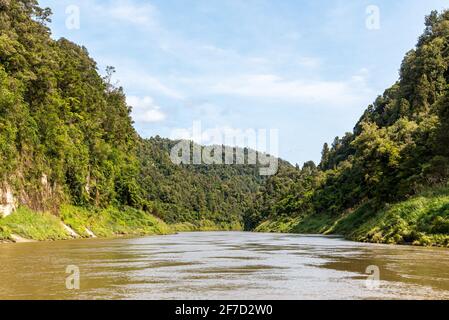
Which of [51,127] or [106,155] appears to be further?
[106,155]

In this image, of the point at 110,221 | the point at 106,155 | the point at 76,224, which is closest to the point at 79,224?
the point at 76,224

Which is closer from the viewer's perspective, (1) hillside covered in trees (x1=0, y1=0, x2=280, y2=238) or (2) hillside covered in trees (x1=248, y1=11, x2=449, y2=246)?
(2) hillside covered in trees (x1=248, y1=11, x2=449, y2=246)

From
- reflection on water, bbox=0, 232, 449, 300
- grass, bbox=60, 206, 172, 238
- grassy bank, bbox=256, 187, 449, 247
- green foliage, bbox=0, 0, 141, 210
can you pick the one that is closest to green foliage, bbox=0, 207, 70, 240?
green foliage, bbox=0, 0, 141, 210

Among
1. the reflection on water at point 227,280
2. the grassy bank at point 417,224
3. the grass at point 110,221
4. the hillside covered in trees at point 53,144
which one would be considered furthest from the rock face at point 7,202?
the grassy bank at point 417,224

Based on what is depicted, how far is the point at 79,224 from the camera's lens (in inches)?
2618

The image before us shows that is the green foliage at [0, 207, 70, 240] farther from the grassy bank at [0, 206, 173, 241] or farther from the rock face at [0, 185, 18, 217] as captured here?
the rock face at [0, 185, 18, 217]

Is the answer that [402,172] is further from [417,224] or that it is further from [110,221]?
[110,221]

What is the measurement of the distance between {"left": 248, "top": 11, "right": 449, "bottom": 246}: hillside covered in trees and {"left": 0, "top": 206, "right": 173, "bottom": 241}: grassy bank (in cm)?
3195

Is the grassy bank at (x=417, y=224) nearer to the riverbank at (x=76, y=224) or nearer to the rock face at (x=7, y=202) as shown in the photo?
the riverbank at (x=76, y=224)

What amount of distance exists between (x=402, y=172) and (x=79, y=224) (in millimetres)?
40458

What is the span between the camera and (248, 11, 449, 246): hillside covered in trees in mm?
42594
